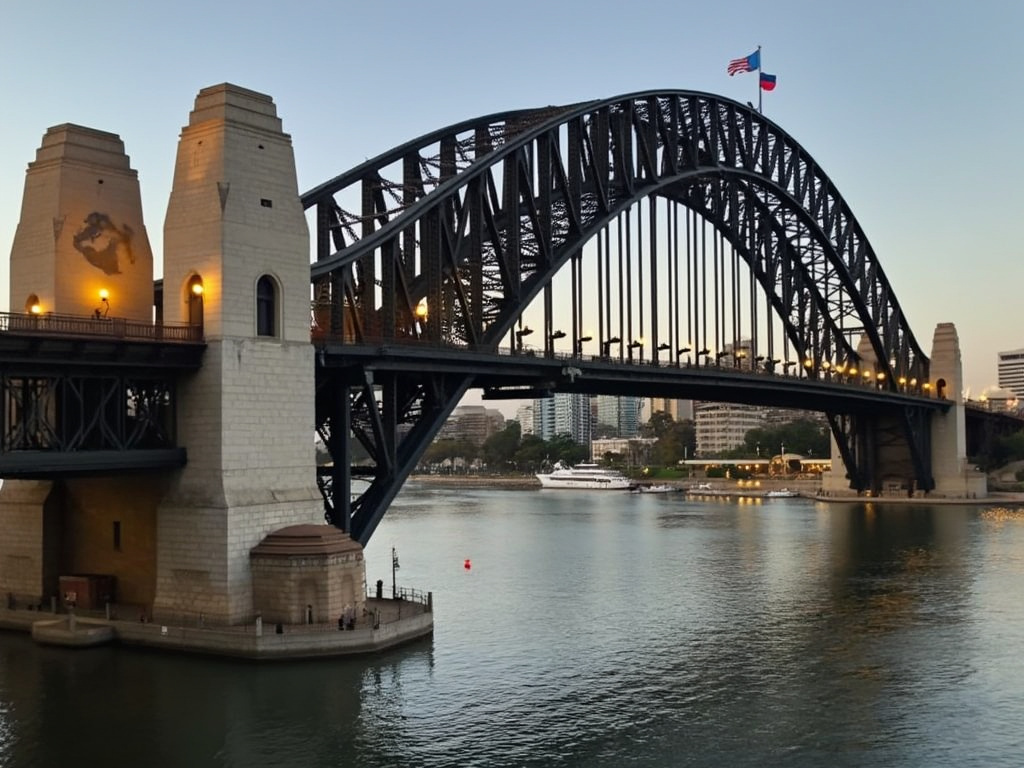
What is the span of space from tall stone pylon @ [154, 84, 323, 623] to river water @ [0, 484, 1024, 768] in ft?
12.5

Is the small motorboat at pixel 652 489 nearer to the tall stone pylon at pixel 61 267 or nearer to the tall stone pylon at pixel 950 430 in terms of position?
the tall stone pylon at pixel 950 430

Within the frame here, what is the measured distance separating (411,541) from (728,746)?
57.9 metres

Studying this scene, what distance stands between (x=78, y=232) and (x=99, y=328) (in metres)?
5.50

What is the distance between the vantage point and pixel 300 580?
39.9 metres

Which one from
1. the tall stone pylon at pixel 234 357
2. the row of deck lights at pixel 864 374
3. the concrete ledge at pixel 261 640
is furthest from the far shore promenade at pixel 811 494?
the concrete ledge at pixel 261 640

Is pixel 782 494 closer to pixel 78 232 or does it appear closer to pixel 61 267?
pixel 78 232

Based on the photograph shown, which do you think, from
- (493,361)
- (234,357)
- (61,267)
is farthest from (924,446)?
(61,267)

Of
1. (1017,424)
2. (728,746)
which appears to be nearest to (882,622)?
(728,746)

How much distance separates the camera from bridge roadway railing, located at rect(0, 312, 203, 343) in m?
36.9

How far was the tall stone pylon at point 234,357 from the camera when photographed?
40.5 m

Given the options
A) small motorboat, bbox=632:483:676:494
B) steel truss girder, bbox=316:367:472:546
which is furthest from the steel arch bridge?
small motorboat, bbox=632:483:676:494

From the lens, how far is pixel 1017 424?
175250 millimetres

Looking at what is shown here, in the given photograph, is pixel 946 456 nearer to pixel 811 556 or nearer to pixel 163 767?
pixel 811 556

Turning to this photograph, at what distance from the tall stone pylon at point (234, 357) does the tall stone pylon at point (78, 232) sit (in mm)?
5063
